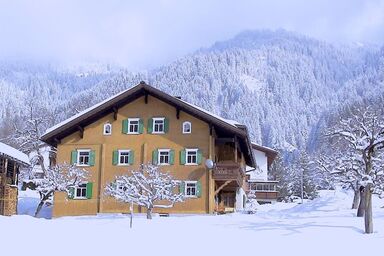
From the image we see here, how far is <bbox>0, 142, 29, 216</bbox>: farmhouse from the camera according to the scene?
33416 mm

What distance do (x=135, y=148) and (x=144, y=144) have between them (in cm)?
70

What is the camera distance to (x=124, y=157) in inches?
1528

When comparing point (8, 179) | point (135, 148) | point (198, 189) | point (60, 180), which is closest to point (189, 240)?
point (198, 189)

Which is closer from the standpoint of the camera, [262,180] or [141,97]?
[141,97]

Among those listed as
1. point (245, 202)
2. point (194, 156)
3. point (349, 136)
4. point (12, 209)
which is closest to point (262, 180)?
point (245, 202)

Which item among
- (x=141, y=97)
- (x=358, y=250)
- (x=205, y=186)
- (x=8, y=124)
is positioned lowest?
(x=358, y=250)

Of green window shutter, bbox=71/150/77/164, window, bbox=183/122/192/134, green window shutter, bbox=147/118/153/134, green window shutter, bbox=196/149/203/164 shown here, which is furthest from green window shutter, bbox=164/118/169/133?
green window shutter, bbox=71/150/77/164

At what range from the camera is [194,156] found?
125 feet

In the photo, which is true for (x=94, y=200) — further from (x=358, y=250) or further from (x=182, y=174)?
(x=358, y=250)

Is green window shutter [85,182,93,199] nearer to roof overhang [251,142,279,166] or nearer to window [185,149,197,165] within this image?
window [185,149,197,165]

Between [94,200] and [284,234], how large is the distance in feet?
61.1

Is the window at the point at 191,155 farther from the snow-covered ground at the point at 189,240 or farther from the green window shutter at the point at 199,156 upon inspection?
the snow-covered ground at the point at 189,240

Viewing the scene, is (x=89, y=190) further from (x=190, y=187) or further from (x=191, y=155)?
(x=191, y=155)

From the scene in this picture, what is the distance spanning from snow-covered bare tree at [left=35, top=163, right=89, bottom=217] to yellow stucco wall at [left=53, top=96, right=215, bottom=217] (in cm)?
87
